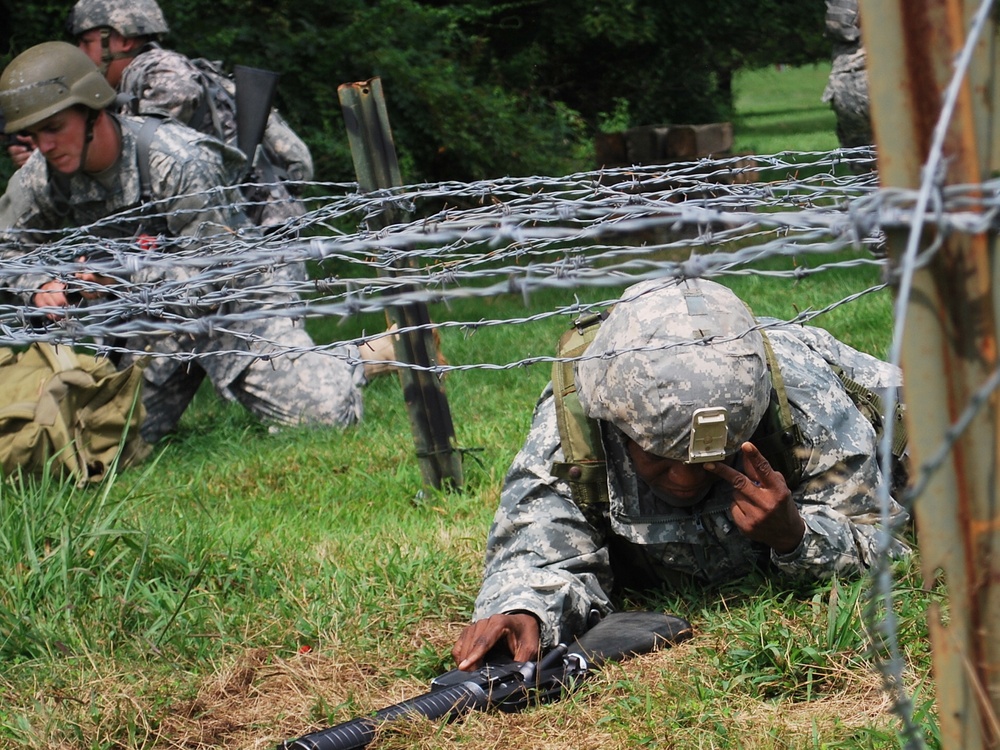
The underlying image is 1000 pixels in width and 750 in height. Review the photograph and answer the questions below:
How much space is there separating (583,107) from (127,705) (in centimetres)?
1348

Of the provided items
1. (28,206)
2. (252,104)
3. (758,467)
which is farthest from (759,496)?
(252,104)

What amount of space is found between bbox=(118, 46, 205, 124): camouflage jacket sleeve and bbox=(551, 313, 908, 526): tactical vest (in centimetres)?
379

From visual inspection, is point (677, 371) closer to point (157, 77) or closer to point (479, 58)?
point (157, 77)

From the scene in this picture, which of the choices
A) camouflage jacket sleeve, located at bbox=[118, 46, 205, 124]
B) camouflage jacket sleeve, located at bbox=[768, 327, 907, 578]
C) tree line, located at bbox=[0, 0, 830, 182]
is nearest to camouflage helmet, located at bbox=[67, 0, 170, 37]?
camouflage jacket sleeve, located at bbox=[118, 46, 205, 124]

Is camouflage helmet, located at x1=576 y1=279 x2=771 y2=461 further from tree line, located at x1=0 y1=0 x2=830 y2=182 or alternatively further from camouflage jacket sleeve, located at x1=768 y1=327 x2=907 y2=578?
tree line, located at x1=0 y1=0 x2=830 y2=182

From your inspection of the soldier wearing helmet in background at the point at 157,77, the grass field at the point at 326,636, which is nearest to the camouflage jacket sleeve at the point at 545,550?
the grass field at the point at 326,636

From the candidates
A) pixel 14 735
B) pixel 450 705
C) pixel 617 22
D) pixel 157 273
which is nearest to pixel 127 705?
pixel 14 735

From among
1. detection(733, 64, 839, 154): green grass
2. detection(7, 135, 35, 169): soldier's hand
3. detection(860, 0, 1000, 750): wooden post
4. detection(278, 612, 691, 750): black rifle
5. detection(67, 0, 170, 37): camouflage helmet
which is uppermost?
detection(67, 0, 170, 37): camouflage helmet

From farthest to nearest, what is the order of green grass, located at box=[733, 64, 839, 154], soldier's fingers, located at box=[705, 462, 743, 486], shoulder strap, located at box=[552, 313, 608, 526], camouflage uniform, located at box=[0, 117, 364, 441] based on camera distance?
green grass, located at box=[733, 64, 839, 154] < camouflage uniform, located at box=[0, 117, 364, 441] < shoulder strap, located at box=[552, 313, 608, 526] < soldier's fingers, located at box=[705, 462, 743, 486]

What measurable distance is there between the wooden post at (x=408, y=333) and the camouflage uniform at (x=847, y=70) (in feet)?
14.2

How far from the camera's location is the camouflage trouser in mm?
5723

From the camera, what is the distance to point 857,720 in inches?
97.7

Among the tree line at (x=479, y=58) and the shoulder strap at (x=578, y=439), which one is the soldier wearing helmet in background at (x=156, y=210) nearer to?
the shoulder strap at (x=578, y=439)

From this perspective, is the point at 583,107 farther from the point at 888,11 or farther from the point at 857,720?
the point at 888,11
